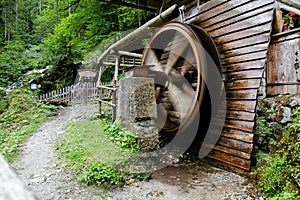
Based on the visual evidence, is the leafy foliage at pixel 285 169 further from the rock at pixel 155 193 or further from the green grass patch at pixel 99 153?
the green grass patch at pixel 99 153

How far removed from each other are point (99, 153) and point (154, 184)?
0.95m

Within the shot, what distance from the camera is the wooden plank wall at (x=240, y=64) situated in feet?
9.86

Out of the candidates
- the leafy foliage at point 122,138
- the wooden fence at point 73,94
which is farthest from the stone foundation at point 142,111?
the wooden fence at point 73,94

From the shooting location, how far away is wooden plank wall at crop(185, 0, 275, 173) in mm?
3006

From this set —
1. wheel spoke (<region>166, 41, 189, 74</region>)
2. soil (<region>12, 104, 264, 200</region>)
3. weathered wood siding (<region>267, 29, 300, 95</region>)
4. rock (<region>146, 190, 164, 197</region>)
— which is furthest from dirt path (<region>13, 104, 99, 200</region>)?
weathered wood siding (<region>267, 29, 300, 95</region>)

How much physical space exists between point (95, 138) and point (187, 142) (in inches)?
65.1

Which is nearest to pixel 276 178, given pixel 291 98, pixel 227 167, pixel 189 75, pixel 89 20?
pixel 227 167

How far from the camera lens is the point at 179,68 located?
4.38 m

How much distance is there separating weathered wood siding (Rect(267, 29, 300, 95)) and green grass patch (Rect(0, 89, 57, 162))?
4335 millimetres

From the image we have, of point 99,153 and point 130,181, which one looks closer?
point 130,181

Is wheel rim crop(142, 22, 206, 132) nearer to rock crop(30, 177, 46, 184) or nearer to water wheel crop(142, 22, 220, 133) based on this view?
water wheel crop(142, 22, 220, 133)

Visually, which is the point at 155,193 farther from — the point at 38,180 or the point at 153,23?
the point at 153,23

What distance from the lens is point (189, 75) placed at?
4.25 m

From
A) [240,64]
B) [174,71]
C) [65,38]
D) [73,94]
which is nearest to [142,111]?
[174,71]
